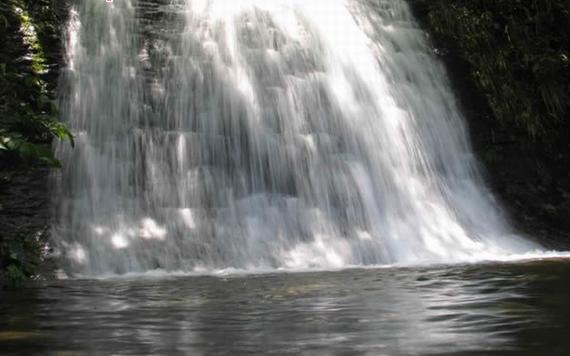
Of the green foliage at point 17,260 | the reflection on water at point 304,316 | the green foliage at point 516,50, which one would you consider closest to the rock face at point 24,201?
the green foliage at point 17,260

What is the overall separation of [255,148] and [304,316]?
17.4 feet

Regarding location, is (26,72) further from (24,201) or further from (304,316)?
(304,316)

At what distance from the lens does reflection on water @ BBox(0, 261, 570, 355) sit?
274 centimetres

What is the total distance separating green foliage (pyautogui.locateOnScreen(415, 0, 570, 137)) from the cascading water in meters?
0.86

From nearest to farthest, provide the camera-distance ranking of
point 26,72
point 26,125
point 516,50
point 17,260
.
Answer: point 17,260
point 26,125
point 26,72
point 516,50

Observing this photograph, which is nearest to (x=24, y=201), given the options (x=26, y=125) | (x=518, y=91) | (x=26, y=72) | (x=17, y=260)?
(x=26, y=125)

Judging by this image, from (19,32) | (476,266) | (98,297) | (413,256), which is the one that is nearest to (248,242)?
(413,256)

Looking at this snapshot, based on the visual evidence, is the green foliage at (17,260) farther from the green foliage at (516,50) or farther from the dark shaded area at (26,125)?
the green foliage at (516,50)

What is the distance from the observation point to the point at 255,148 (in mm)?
8656

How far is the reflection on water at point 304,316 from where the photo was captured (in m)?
2.74

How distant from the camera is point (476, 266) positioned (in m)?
6.02

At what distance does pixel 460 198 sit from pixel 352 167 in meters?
1.71

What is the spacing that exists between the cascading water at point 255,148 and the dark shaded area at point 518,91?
45 cm

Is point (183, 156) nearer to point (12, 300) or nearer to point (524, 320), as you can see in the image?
point (12, 300)
